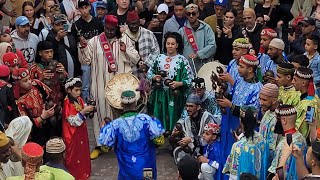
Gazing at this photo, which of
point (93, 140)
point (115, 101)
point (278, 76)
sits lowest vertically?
point (93, 140)

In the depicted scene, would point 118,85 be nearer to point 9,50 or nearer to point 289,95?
point 9,50

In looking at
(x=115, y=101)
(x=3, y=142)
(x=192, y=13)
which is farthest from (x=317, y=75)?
(x=3, y=142)

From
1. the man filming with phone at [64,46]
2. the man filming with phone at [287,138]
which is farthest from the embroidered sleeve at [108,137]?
the man filming with phone at [64,46]

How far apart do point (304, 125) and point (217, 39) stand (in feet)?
13.5

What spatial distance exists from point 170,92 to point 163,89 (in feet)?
0.40

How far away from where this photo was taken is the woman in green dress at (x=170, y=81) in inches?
411

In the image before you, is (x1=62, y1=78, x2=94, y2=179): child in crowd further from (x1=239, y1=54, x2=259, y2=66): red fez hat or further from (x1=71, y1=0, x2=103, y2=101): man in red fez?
(x1=71, y1=0, x2=103, y2=101): man in red fez

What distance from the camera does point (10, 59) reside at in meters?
9.38

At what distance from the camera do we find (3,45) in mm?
9953

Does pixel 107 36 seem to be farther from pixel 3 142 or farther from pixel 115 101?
pixel 3 142

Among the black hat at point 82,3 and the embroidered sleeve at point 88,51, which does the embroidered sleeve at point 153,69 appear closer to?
the embroidered sleeve at point 88,51

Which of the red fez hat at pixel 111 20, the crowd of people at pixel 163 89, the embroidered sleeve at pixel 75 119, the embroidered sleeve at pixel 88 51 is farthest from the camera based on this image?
the embroidered sleeve at pixel 88 51

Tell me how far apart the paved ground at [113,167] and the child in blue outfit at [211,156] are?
1230 mm

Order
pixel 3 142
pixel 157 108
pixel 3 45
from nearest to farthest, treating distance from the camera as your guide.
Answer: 1. pixel 3 142
2. pixel 3 45
3. pixel 157 108
